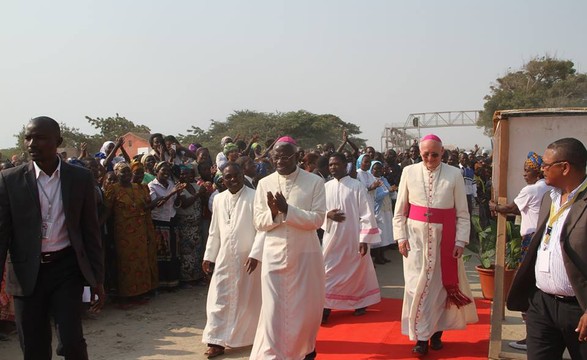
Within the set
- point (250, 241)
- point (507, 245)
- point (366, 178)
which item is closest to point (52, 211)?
point (250, 241)

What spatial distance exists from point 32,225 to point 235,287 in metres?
2.62

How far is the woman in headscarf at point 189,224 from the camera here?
8.78m

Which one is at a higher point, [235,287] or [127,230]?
[127,230]

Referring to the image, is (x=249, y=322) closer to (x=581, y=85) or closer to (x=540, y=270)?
(x=540, y=270)

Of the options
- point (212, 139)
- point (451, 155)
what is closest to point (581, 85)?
point (212, 139)

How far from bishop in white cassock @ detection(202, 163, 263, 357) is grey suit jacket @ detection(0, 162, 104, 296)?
2128mm

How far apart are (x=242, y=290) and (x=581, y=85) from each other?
36753 millimetres

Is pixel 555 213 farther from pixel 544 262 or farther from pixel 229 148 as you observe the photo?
pixel 229 148

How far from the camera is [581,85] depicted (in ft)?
123

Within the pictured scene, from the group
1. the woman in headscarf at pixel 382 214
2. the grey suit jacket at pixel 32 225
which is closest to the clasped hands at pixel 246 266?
the grey suit jacket at pixel 32 225

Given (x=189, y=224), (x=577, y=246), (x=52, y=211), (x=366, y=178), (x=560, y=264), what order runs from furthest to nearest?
1. (x=366, y=178)
2. (x=189, y=224)
3. (x=52, y=211)
4. (x=560, y=264)
5. (x=577, y=246)

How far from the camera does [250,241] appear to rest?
6.27 meters

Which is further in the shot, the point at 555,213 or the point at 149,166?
the point at 149,166

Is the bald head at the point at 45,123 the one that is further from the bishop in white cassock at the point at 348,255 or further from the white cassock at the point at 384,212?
the white cassock at the point at 384,212
